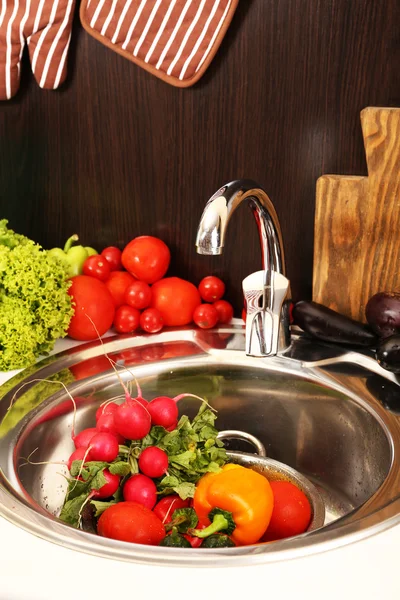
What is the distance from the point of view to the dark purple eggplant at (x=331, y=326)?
119cm

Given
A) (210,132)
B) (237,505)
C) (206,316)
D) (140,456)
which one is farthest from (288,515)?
(210,132)

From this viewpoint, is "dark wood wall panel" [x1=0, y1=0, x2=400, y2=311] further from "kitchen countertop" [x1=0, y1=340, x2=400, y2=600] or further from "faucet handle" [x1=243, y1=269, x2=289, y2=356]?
"kitchen countertop" [x1=0, y1=340, x2=400, y2=600]

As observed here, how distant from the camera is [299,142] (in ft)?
4.04

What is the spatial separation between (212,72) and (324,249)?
369mm

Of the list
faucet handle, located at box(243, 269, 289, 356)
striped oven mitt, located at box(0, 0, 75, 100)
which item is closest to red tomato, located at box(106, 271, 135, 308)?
faucet handle, located at box(243, 269, 289, 356)

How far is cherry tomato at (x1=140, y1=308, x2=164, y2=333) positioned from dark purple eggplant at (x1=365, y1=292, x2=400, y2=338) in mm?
384

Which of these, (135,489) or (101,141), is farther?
(101,141)

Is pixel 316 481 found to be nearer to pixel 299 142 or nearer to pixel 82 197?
pixel 299 142

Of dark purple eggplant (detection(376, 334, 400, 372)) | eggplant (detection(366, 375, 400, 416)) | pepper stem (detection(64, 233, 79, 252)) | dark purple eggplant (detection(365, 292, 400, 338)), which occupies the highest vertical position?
pepper stem (detection(64, 233, 79, 252))

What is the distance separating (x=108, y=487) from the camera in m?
Result: 0.90

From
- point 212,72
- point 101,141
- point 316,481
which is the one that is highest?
point 212,72

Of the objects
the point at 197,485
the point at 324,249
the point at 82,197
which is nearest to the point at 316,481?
the point at 197,485

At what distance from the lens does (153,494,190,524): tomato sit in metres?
0.92

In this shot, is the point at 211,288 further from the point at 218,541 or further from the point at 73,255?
the point at 218,541
